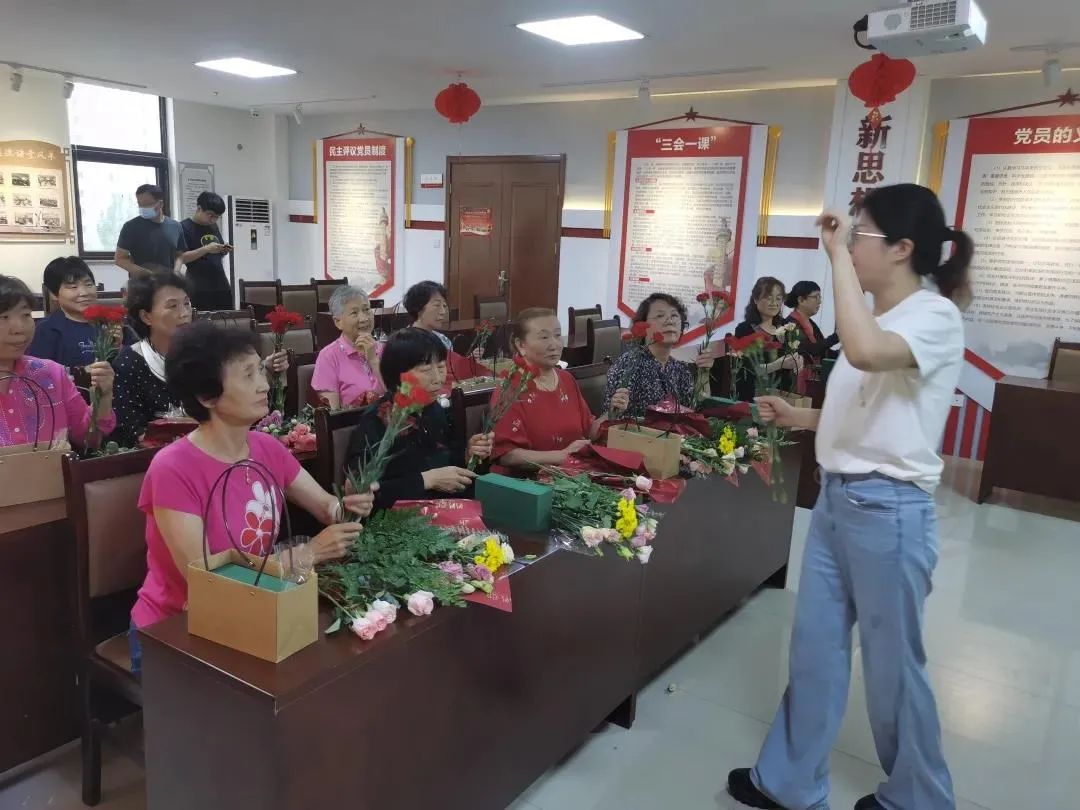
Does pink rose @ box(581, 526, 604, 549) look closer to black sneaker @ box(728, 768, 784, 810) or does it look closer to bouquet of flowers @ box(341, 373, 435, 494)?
bouquet of flowers @ box(341, 373, 435, 494)

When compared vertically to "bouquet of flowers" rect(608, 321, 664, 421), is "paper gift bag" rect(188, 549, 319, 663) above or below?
below

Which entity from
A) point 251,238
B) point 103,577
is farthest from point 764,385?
point 251,238

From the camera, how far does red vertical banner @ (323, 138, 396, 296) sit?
845 centimetres

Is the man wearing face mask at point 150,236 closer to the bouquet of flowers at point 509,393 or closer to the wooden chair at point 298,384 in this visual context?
the wooden chair at point 298,384

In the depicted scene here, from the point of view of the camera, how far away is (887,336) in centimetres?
156

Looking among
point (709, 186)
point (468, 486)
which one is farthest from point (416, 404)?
point (709, 186)

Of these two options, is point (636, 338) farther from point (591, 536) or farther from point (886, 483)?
point (886, 483)

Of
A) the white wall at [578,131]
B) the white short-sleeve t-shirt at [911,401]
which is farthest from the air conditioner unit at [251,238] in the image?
the white short-sleeve t-shirt at [911,401]

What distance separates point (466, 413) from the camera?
255 centimetres

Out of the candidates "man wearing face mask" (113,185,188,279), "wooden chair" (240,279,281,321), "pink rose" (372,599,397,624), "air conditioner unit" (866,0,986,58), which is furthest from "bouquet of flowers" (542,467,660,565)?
"wooden chair" (240,279,281,321)

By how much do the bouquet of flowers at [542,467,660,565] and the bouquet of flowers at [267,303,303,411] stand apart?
1323mm

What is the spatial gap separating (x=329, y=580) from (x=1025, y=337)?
5.42 m

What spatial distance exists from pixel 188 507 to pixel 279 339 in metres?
2.40

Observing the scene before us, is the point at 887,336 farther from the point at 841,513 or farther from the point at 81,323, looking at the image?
the point at 81,323
